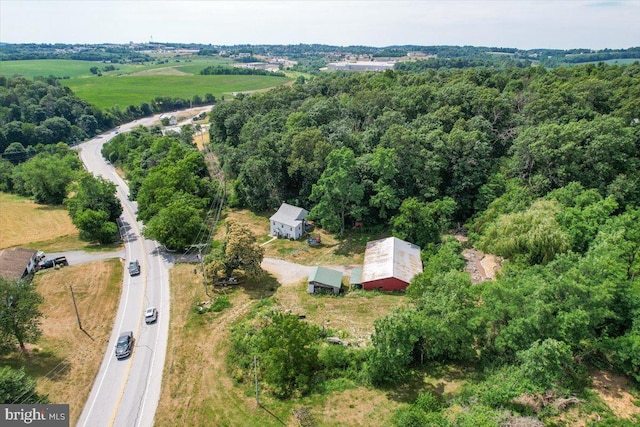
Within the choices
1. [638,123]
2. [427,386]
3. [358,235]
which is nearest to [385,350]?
[427,386]

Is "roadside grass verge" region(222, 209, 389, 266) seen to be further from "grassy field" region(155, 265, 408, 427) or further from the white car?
the white car

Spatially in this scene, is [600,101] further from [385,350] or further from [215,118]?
[215,118]

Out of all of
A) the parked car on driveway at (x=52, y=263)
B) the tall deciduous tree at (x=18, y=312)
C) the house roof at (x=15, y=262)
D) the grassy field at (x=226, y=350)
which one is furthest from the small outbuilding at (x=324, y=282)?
the house roof at (x=15, y=262)

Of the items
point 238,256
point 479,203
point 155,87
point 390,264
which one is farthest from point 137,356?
point 155,87

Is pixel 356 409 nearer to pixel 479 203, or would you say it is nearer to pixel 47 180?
pixel 479 203

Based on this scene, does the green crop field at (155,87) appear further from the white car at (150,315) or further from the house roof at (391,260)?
the house roof at (391,260)

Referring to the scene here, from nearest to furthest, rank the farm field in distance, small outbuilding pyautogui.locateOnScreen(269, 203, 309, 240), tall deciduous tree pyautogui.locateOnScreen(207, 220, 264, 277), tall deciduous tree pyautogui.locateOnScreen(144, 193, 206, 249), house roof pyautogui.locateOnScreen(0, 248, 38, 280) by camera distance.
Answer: tall deciduous tree pyautogui.locateOnScreen(207, 220, 264, 277) → house roof pyautogui.locateOnScreen(0, 248, 38, 280) → tall deciduous tree pyautogui.locateOnScreen(144, 193, 206, 249) → small outbuilding pyautogui.locateOnScreen(269, 203, 309, 240) → the farm field in distance

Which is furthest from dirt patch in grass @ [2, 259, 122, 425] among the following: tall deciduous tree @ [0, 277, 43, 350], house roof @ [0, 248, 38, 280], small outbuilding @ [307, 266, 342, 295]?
small outbuilding @ [307, 266, 342, 295]
